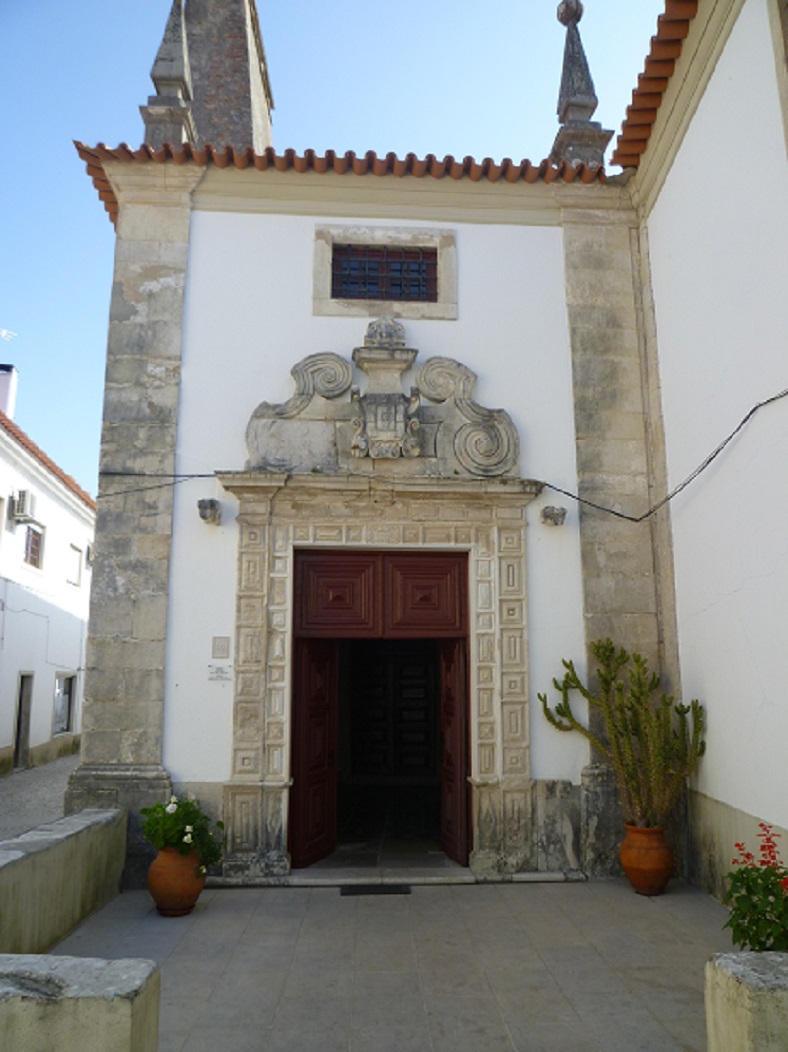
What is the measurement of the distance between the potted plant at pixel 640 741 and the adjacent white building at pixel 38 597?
8886 mm

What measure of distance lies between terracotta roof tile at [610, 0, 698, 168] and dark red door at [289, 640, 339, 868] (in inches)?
187

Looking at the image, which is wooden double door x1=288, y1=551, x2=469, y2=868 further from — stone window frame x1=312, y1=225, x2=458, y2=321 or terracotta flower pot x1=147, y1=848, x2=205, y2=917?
stone window frame x1=312, y1=225, x2=458, y2=321

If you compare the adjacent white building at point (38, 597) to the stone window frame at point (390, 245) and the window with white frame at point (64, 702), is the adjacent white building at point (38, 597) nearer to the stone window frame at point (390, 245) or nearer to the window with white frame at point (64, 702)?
the window with white frame at point (64, 702)

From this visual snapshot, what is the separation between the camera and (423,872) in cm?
594

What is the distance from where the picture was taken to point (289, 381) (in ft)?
21.1

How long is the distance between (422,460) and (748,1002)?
4.51 meters

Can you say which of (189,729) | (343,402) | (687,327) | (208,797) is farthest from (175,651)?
(687,327)

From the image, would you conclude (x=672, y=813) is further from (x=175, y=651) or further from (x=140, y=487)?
(x=140, y=487)

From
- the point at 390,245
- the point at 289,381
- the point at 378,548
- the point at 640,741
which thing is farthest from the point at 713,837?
the point at 390,245

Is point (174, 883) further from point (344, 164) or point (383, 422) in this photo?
point (344, 164)

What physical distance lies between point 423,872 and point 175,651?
8.08ft

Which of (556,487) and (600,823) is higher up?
(556,487)

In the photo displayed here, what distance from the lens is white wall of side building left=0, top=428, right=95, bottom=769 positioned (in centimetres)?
1184

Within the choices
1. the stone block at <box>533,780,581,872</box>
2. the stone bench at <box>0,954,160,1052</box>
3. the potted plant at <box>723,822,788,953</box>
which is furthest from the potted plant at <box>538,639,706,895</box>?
the stone bench at <box>0,954,160,1052</box>
